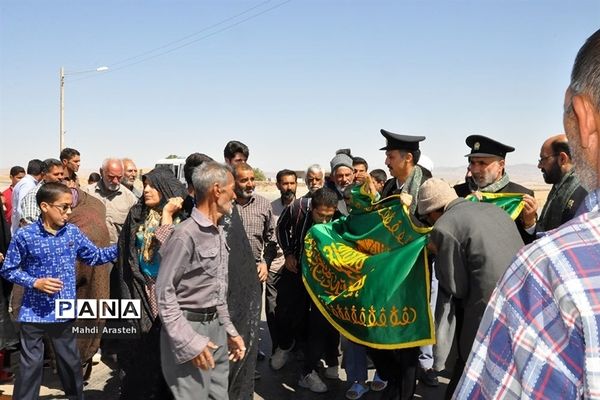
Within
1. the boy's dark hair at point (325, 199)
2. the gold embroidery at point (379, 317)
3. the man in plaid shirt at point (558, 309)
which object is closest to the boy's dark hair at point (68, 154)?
the boy's dark hair at point (325, 199)

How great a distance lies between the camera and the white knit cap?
374 centimetres

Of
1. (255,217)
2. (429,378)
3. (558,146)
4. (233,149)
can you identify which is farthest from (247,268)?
(558,146)

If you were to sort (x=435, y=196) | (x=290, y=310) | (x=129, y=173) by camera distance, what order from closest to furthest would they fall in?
(x=435, y=196)
(x=290, y=310)
(x=129, y=173)

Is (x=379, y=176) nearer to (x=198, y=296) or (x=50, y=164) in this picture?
(x=50, y=164)

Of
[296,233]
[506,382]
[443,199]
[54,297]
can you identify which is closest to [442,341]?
[443,199]

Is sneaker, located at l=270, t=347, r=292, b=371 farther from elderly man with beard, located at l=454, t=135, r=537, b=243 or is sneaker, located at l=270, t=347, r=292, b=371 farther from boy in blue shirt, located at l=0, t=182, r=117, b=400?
elderly man with beard, located at l=454, t=135, r=537, b=243

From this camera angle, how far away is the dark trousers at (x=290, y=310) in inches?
212

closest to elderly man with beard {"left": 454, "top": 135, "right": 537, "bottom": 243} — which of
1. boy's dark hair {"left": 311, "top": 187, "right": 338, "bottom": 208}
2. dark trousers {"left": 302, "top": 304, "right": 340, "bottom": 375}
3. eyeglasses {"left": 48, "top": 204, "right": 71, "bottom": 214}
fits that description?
boy's dark hair {"left": 311, "top": 187, "right": 338, "bottom": 208}

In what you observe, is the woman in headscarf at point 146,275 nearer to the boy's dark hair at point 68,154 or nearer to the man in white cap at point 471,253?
the man in white cap at point 471,253

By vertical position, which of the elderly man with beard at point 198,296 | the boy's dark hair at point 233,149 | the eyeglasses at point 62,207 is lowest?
the elderly man with beard at point 198,296

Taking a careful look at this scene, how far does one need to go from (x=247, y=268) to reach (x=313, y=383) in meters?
1.49

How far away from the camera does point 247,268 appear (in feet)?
13.5

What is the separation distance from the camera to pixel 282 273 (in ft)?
18.3

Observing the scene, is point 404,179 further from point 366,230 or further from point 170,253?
point 170,253
